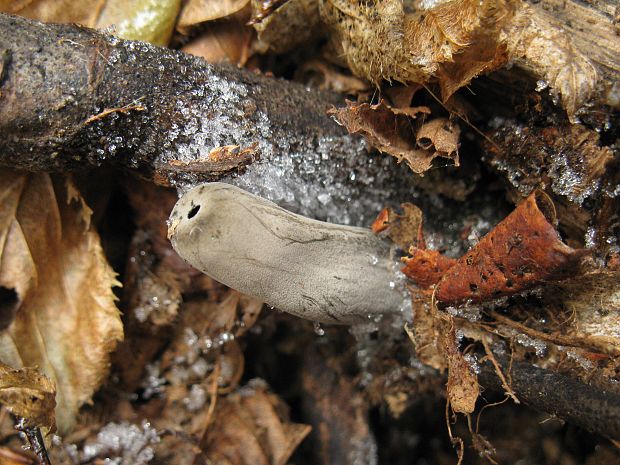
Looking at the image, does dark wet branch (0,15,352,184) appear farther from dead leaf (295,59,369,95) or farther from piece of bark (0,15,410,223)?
dead leaf (295,59,369,95)

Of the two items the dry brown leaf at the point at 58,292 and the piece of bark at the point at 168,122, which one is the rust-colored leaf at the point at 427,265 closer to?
the piece of bark at the point at 168,122

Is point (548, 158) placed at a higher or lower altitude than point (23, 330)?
higher

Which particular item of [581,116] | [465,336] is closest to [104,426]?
[465,336]

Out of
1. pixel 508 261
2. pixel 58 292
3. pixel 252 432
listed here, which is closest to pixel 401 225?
pixel 508 261

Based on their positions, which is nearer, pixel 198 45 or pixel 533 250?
pixel 533 250

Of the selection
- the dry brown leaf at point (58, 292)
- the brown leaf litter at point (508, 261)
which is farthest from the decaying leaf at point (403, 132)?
the dry brown leaf at point (58, 292)

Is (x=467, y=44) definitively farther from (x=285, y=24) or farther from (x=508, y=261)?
(x=285, y=24)

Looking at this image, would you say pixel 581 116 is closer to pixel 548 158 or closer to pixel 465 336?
pixel 548 158
